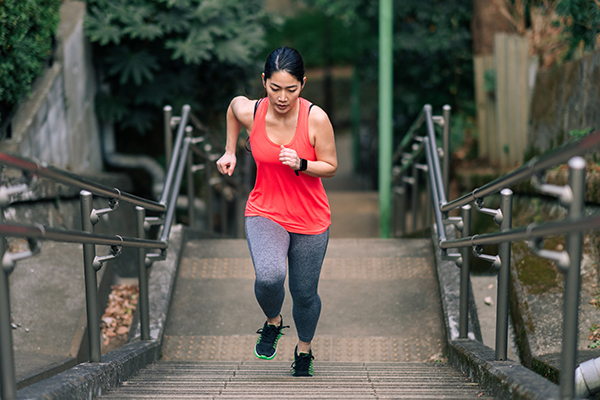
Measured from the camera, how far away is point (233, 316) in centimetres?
411

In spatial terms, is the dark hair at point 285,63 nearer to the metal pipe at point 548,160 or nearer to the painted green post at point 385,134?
the metal pipe at point 548,160

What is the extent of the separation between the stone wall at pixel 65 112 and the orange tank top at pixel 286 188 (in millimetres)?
2911

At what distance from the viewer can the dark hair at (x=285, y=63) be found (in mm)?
2711

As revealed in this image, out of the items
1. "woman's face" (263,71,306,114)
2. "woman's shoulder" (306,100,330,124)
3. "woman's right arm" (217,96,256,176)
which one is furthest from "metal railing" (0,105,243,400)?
"woman's shoulder" (306,100,330,124)

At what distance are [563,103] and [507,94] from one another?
60.2 inches

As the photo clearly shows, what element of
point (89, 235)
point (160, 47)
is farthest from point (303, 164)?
point (160, 47)

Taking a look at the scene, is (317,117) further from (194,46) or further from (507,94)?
(507,94)

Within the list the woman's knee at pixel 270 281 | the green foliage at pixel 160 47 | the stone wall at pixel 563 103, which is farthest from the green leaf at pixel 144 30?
the woman's knee at pixel 270 281

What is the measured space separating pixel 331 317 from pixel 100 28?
4.16m

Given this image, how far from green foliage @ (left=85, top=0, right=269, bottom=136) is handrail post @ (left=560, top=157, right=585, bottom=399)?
523 centimetres

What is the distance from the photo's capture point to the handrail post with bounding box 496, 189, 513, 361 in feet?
9.13

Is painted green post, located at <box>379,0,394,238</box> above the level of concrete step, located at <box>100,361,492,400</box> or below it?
above

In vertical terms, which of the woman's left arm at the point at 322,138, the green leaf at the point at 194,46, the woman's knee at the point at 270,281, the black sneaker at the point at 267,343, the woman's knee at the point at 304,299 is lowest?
the black sneaker at the point at 267,343

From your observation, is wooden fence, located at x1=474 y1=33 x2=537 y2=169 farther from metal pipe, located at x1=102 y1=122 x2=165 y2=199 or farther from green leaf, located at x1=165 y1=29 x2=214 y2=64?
metal pipe, located at x1=102 y1=122 x2=165 y2=199
